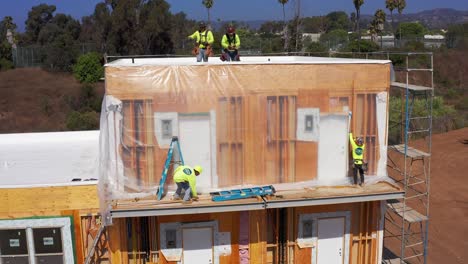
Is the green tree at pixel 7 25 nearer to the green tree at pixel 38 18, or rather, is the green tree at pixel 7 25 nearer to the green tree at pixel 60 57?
the green tree at pixel 38 18

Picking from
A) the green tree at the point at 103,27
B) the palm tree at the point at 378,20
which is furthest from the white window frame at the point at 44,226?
the palm tree at the point at 378,20

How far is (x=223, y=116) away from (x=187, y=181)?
1878mm

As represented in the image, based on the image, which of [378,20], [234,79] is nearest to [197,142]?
[234,79]

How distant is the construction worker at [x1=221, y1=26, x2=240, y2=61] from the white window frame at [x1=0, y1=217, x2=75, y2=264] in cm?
696

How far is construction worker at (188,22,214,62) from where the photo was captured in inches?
600

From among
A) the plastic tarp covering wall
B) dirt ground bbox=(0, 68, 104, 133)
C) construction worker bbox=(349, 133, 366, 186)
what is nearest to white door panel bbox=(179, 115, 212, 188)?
the plastic tarp covering wall

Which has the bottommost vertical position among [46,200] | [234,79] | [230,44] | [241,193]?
[46,200]

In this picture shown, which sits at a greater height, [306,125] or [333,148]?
[306,125]

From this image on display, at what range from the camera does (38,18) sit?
9156cm

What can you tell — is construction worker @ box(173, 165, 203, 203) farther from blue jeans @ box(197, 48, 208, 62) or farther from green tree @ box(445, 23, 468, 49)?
green tree @ box(445, 23, 468, 49)

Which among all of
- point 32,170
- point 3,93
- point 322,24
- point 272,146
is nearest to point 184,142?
point 272,146

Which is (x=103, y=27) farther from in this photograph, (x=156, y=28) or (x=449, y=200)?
(x=449, y=200)

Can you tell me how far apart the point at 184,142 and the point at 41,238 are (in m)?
4.75

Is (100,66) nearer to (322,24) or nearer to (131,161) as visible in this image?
(131,161)
